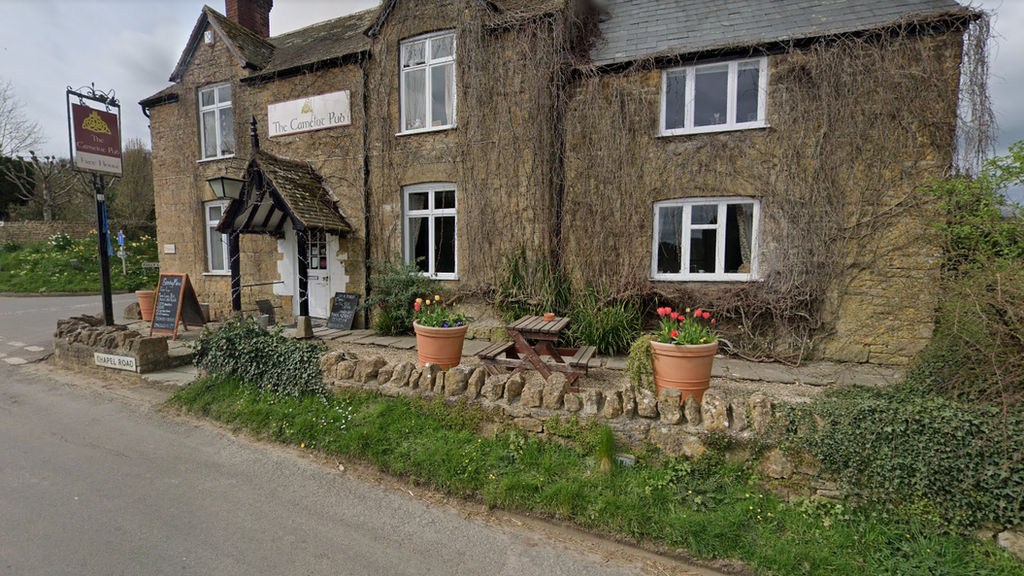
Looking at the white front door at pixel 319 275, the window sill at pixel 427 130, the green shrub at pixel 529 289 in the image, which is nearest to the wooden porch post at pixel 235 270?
the white front door at pixel 319 275

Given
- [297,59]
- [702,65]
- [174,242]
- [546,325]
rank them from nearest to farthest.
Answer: [546,325]
[702,65]
[297,59]
[174,242]

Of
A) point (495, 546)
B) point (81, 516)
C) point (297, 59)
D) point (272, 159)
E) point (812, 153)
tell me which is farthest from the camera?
point (297, 59)

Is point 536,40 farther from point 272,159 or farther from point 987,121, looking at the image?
point 987,121

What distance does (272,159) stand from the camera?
8328 mm

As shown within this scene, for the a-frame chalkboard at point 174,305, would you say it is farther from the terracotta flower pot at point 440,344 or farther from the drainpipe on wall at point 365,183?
the terracotta flower pot at point 440,344

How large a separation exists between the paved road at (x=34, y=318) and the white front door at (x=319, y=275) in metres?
4.41

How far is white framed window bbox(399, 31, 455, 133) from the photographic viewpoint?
8.34 metres

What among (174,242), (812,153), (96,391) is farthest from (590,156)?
(174,242)

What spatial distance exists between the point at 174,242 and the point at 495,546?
12.5 metres

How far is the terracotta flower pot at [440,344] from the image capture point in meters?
5.15

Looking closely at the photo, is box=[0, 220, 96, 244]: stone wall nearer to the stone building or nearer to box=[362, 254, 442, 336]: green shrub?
the stone building

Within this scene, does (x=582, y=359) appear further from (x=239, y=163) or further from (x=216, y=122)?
(x=216, y=122)

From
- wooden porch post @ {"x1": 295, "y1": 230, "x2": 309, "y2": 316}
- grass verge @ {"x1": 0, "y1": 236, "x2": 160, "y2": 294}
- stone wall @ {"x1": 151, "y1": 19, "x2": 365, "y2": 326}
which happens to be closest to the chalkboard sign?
stone wall @ {"x1": 151, "y1": 19, "x2": 365, "y2": 326}

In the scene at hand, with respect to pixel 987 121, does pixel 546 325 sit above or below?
below
